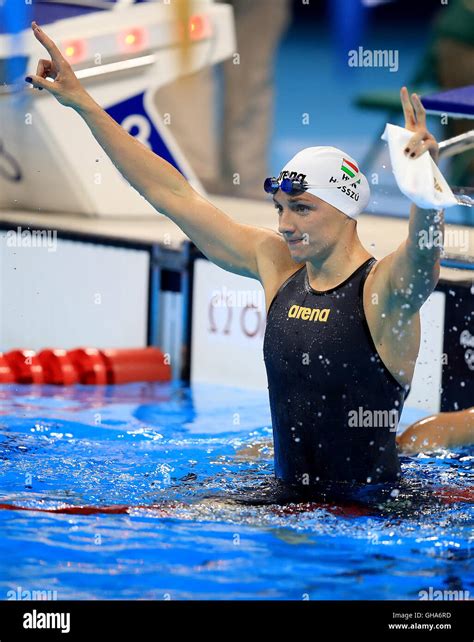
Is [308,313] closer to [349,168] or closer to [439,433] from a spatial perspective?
[349,168]

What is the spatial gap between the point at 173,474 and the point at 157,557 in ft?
3.31

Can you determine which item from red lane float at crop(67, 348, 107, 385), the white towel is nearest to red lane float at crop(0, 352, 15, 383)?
red lane float at crop(67, 348, 107, 385)

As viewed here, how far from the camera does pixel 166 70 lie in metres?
8.88

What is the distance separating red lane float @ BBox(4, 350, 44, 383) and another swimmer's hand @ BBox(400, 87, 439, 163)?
3868mm

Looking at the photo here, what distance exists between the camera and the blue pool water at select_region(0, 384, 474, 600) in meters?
3.82

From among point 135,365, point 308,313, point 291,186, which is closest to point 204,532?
point 308,313

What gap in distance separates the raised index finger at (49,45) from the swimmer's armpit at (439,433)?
1.80 m

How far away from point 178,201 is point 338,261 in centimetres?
62

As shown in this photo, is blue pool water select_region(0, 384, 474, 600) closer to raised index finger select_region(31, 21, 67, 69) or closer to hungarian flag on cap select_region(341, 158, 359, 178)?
hungarian flag on cap select_region(341, 158, 359, 178)

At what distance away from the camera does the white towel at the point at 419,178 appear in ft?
11.8

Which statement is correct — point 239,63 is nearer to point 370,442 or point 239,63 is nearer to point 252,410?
point 252,410

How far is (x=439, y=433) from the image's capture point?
502 cm
